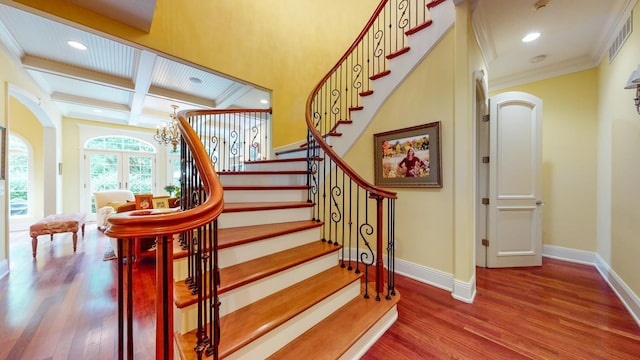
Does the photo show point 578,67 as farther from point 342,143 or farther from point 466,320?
point 466,320

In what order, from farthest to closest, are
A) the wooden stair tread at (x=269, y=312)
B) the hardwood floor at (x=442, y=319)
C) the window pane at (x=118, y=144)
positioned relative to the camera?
the window pane at (x=118, y=144), the hardwood floor at (x=442, y=319), the wooden stair tread at (x=269, y=312)

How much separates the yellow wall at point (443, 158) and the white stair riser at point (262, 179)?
4.06ft

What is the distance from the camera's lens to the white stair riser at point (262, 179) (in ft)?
9.35

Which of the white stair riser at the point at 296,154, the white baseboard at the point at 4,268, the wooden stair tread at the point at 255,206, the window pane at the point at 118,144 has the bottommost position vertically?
the white baseboard at the point at 4,268

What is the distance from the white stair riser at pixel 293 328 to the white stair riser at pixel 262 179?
1524mm

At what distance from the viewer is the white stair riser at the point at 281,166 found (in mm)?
3191

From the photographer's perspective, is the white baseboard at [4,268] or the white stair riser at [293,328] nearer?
the white stair riser at [293,328]

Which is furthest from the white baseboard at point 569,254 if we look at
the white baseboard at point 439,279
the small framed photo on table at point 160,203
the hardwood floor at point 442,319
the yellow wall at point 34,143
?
the yellow wall at point 34,143

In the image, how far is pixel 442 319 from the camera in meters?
1.96

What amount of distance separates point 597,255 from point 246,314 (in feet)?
14.9

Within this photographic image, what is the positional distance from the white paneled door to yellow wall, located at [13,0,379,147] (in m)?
2.99

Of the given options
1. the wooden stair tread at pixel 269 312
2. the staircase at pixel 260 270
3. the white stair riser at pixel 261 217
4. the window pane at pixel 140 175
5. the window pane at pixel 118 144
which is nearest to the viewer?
the staircase at pixel 260 270

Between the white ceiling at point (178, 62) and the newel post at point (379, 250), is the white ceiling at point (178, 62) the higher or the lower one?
the higher one

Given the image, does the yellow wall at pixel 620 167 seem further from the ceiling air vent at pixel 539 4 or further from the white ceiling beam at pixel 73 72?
the white ceiling beam at pixel 73 72
